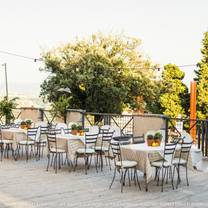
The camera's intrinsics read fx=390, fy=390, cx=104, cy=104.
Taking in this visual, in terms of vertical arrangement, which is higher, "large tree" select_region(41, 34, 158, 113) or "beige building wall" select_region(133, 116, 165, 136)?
"large tree" select_region(41, 34, 158, 113)

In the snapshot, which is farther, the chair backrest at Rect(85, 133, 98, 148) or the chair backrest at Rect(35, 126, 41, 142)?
the chair backrest at Rect(35, 126, 41, 142)

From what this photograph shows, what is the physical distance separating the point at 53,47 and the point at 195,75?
838 cm

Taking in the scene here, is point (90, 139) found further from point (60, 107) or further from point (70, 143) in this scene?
point (60, 107)

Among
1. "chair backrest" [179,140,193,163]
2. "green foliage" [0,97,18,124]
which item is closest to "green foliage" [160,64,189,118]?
"green foliage" [0,97,18,124]

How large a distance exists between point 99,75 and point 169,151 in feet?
52.1

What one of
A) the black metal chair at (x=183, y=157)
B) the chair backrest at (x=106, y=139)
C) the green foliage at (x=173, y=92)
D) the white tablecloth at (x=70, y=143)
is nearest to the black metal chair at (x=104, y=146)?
the chair backrest at (x=106, y=139)

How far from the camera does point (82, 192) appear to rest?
610 cm

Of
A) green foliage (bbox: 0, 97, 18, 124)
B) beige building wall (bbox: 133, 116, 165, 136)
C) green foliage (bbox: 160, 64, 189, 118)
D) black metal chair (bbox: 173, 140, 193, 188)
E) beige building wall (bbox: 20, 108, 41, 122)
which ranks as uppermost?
green foliage (bbox: 160, 64, 189, 118)

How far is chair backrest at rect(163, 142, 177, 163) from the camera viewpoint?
250 inches

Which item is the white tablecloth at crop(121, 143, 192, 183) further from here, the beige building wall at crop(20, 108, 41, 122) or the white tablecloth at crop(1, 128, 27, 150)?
the beige building wall at crop(20, 108, 41, 122)

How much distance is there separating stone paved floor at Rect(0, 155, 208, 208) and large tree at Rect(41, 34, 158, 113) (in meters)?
14.4

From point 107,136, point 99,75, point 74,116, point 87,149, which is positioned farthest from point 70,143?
point 99,75

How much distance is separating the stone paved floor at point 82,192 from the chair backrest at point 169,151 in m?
0.49

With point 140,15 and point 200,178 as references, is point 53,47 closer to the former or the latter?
point 140,15
